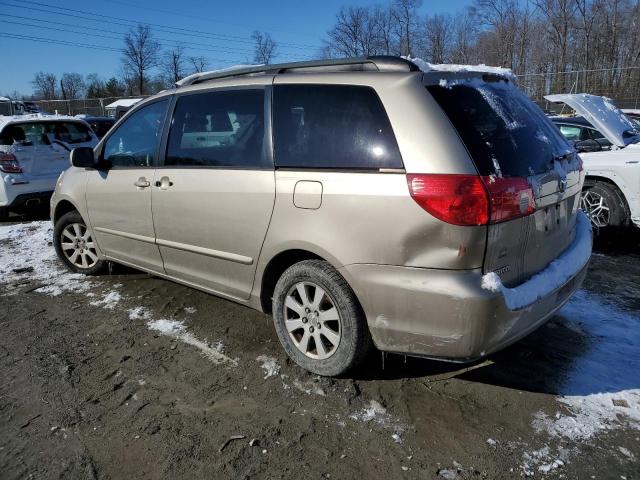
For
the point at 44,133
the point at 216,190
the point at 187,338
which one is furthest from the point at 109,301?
the point at 44,133

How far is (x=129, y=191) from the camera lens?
13.6 feet

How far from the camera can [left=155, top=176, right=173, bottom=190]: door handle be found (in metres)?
3.75

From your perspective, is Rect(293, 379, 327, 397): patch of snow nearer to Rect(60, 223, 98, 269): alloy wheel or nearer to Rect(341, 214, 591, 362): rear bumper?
Rect(341, 214, 591, 362): rear bumper

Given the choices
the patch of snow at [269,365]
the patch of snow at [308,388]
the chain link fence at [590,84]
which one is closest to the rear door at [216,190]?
the patch of snow at [269,365]

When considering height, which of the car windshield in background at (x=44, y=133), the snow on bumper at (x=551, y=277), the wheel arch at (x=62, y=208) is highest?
the car windshield in background at (x=44, y=133)

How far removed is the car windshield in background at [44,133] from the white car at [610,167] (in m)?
7.63

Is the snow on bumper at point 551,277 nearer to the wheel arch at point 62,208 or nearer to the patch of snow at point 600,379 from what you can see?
the patch of snow at point 600,379

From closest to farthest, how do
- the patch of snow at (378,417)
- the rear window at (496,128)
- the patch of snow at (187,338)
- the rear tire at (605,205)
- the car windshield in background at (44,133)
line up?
the rear window at (496,128) < the patch of snow at (378,417) < the patch of snow at (187,338) < the rear tire at (605,205) < the car windshield in background at (44,133)

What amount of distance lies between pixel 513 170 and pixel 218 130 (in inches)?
79.4

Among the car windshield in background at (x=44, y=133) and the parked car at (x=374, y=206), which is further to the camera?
the car windshield in background at (x=44, y=133)

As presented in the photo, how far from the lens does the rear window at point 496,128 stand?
2.51 meters

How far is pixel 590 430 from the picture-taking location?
2.56 meters

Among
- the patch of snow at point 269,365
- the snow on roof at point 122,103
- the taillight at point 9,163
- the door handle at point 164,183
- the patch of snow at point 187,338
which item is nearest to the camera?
the patch of snow at point 269,365

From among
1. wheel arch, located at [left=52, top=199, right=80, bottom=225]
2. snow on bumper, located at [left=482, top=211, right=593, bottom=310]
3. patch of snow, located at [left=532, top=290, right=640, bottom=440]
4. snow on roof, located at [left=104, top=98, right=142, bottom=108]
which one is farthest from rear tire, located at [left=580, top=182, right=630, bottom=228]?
snow on roof, located at [left=104, top=98, right=142, bottom=108]
